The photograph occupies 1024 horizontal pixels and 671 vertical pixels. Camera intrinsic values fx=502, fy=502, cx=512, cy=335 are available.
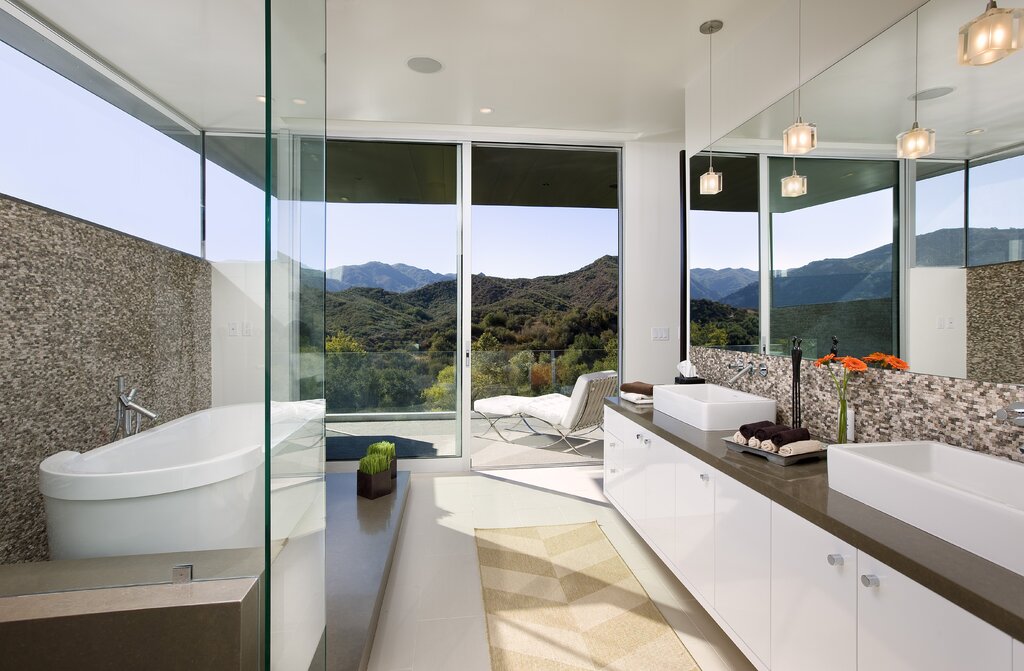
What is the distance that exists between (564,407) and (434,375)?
1.15 m

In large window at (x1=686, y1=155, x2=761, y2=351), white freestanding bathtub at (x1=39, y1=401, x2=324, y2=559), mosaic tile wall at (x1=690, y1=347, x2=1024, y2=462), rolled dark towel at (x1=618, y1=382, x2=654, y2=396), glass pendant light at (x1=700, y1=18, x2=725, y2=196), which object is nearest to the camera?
white freestanding bathtub at (x1=39, y1=401, x2=324, y2=559)

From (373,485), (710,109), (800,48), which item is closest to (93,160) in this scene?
(373,485)

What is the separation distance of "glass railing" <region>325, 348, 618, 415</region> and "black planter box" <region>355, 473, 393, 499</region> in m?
0.86

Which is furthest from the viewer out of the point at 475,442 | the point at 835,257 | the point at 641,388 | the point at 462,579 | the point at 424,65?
the point at 475,442

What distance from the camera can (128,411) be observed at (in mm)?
1483

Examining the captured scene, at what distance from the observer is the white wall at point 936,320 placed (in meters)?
1.53

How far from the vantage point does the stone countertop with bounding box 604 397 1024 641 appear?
2.97ft

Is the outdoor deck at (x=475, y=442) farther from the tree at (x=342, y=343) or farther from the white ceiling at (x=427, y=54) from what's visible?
the white ceiling at (x=427, y=54)

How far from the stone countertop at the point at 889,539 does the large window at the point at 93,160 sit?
1904 millimetres

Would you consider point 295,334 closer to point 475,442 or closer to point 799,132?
point 799,132

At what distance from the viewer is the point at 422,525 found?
3174 mm

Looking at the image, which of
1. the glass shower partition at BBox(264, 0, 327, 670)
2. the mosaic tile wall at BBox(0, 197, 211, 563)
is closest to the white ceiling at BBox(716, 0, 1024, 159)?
the glass shower partition at BBox(264, 0, 327, 670)

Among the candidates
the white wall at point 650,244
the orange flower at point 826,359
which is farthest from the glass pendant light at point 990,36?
the white wall at point 650,244

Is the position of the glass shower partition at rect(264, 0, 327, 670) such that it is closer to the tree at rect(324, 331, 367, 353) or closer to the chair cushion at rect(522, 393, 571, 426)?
the tree at rect(324, 331, 367, 353)
